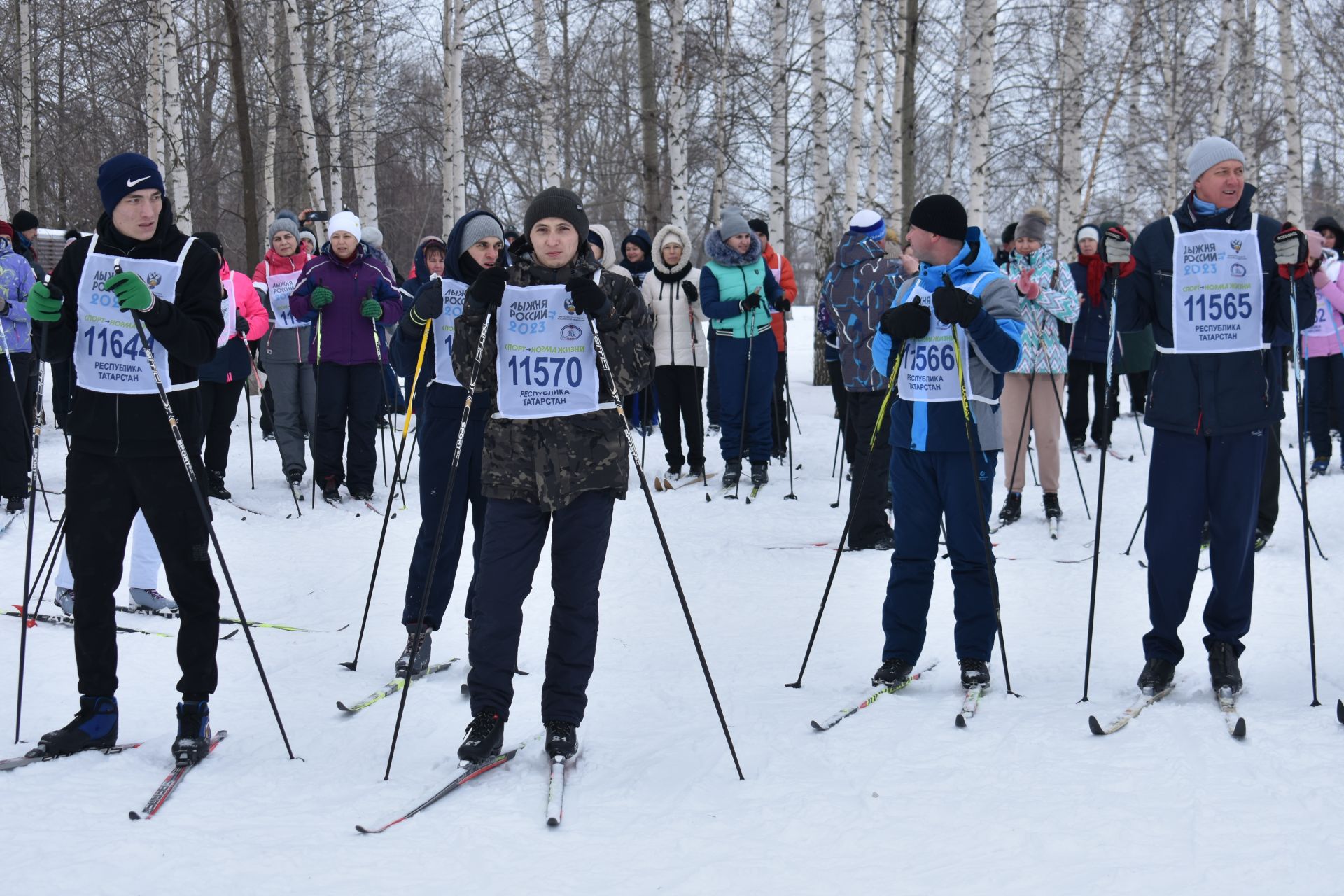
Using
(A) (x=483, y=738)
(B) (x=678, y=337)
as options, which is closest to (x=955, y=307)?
(A) (x=483, y=738)

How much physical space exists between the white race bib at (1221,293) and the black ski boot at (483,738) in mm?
2908

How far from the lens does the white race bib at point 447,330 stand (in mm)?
5047

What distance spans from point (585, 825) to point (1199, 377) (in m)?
2.82

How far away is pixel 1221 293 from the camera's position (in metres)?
4.55

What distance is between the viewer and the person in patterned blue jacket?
4648 mm

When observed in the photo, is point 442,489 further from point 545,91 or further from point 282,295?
point 545,91

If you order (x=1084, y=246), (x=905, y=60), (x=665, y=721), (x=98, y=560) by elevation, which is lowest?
(x=665, y=721)

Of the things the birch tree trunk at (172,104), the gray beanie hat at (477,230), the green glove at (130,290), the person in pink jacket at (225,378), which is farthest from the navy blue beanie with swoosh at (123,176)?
the birch tree trunk at (172,104)

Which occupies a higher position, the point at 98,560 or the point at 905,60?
the point at 905,60

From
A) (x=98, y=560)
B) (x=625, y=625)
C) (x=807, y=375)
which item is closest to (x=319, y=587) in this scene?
(x=625, y=625)

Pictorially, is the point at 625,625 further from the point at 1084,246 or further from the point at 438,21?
the point at 438,21

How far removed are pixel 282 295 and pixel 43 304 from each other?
5.64 metres

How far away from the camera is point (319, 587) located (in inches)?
271

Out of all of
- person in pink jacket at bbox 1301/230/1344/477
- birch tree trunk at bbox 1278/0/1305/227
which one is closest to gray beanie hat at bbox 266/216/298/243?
person in pink jacket at bbox 1301/230/1344/477
